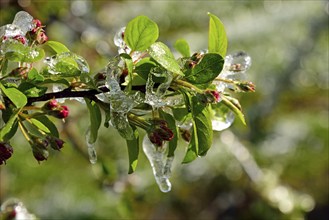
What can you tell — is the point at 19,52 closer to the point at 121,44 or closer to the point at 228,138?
the point at 121,44

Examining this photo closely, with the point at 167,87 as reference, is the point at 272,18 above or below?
below

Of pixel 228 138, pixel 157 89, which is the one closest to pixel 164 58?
pixel 157 89

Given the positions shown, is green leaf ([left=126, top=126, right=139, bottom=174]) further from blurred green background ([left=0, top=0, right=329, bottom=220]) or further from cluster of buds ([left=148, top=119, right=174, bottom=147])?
blurred green background ([left=0, top=0, right=329, bottom=220])

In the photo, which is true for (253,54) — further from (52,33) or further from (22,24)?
(22,24)

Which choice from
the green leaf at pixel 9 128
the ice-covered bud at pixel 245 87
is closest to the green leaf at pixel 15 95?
the green leaf at pixel 9 128

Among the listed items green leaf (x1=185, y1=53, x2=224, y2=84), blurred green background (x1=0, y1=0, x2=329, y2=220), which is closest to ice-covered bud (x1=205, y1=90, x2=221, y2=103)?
green leaf (x1=185, y1=53, x2=224, y2=84)

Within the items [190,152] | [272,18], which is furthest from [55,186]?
[190,152]

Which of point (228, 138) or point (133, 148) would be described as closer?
point (133, 148)
